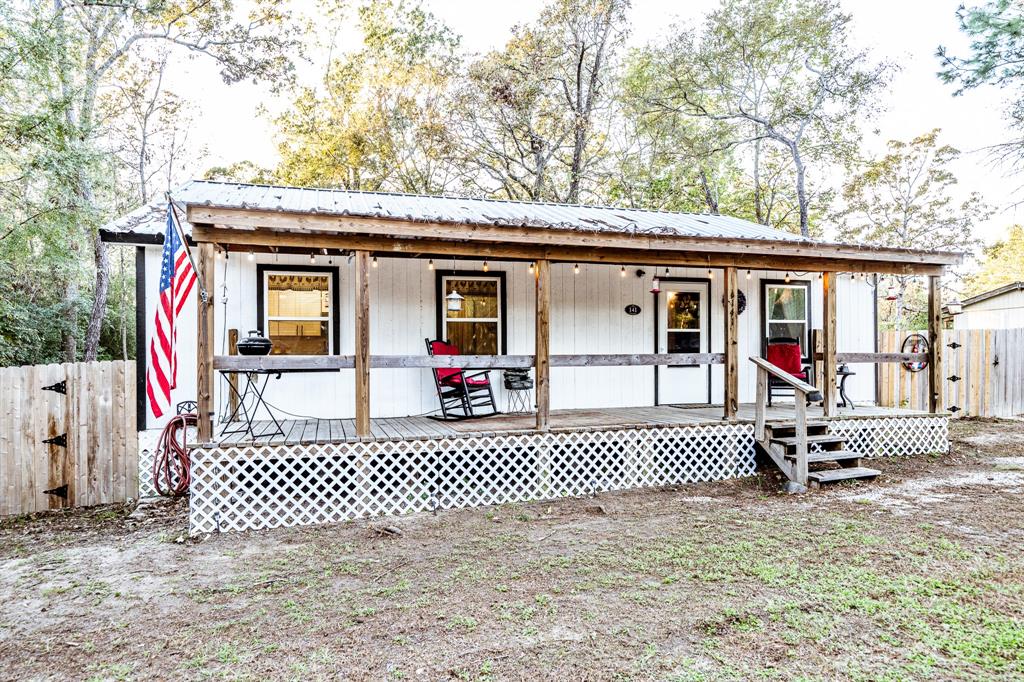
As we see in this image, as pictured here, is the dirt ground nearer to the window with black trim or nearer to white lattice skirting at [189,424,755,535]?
white lattice skirting at [189,424,755,535]

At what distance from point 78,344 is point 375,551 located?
13941mm

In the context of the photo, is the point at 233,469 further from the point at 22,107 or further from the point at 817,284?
the point at 817,284

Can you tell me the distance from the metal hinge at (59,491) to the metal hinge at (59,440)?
426mm

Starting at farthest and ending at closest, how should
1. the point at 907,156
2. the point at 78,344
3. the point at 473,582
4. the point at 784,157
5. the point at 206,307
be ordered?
the point at 907,156 < the point at 784,157 < the point at 78,344 < the point at 206,307 < the point at 473,582

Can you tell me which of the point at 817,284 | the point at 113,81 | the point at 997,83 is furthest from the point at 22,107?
the point at 997,83

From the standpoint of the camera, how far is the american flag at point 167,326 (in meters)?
4.40

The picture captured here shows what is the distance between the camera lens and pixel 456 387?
6.97 meters

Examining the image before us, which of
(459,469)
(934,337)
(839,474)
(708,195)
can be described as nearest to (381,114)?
(708,195)

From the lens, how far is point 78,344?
14219 mm

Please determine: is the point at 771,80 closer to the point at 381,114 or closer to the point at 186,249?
the point at 381,114

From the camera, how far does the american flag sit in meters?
4.40

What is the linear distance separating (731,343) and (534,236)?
2609 millimetres

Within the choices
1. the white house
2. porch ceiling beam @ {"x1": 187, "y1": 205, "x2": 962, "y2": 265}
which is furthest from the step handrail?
porch ceiling beam @ {"x1": 187, "y1": 205, "x2": 962, "y2": 265}

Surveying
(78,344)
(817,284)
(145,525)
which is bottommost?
(145,525)
